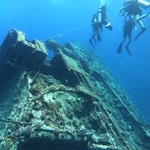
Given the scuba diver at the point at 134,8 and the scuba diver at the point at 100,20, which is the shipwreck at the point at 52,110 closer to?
the scuba diver at the point at 100,20

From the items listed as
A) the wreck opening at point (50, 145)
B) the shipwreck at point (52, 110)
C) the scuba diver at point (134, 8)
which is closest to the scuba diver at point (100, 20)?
the scuba diver at point (134, 8)

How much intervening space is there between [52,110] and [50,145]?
3.20 ft

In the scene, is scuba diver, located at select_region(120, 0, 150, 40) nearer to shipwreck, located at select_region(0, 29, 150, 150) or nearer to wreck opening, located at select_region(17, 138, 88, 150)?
shipwreck, located at select_region(0, 29, 150, 150)

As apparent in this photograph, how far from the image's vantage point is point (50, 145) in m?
5.29

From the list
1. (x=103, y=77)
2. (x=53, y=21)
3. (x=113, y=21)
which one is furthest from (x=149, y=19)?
(x=103, y=77)

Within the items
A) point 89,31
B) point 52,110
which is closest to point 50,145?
point 52,110

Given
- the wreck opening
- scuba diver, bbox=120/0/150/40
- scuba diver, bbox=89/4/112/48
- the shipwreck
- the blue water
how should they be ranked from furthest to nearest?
the blue water < scuba diver, bbox=89/4/112/48 < scuba diver, bbox=120/0/150/40 < the shipwreck < the wreck opening

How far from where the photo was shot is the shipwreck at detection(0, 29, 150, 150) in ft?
17.0

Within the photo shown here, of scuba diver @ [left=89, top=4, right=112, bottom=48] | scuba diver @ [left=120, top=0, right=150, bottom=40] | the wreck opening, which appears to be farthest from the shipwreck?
scuba diver @ [left=120, top=0, right=150, bottom=40]

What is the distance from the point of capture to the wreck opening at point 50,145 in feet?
16.4

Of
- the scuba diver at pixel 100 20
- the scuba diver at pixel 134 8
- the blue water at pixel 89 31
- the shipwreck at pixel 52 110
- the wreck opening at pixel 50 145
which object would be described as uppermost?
the blue water at pixel 89 31

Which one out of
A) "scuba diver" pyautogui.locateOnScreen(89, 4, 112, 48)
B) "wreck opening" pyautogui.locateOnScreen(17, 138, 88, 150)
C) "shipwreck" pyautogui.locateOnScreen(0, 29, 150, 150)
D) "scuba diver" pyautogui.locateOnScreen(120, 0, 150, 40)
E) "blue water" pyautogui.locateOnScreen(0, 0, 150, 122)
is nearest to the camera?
"wreck opening" pyautogui.locateOnScreen(17, 138, 88, 150)

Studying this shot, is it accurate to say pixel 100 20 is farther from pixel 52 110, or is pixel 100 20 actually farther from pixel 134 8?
pixel 52 110

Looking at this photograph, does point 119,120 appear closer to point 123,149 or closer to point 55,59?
point 123,149
